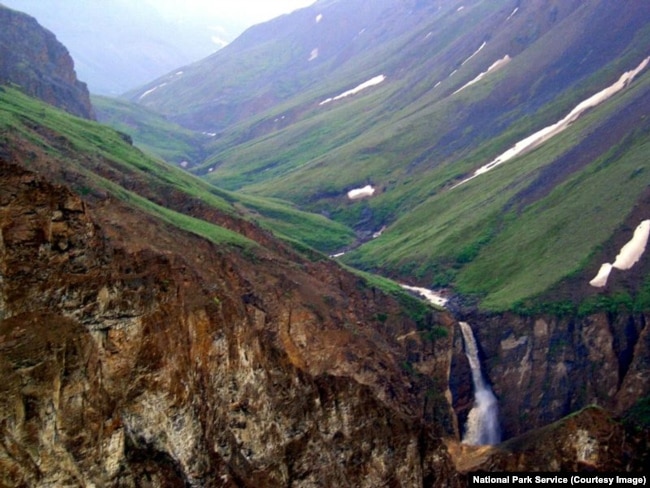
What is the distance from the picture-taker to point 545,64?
18850 cm

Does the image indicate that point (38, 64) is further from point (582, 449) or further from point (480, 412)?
point (582, 449)

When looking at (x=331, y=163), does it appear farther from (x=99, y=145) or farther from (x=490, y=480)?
(x=490, y=480)

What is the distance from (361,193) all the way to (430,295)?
68175 mm

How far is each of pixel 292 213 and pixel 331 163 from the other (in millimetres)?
45890

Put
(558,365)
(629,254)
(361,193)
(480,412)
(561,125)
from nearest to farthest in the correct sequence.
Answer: (480,412) < (558,365) < (629,254) < (561,125) < (361,193)

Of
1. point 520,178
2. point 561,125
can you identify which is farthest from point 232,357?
point 561,125

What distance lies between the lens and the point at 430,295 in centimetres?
10981

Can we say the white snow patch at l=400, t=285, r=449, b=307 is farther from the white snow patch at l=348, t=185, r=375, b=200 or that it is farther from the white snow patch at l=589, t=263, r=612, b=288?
the white snow patch at l=348, t=185, r=375, b=200

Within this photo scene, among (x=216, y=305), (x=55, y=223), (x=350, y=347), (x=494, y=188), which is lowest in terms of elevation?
(x=350, y=347)

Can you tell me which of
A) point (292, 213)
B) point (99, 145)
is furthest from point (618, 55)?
point (99, 145)

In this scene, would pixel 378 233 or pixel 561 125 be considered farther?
pixel 561 125

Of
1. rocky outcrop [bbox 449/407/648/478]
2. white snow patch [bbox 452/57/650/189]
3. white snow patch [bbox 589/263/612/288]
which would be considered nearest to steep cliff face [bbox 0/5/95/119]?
white snow patch [bbox 452/57/650/189]

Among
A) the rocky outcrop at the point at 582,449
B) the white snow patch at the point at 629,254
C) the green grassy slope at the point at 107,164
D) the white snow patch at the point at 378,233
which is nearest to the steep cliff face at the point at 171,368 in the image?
the green grassy slope at the point at 107,164

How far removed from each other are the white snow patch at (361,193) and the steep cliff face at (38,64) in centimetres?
6236
